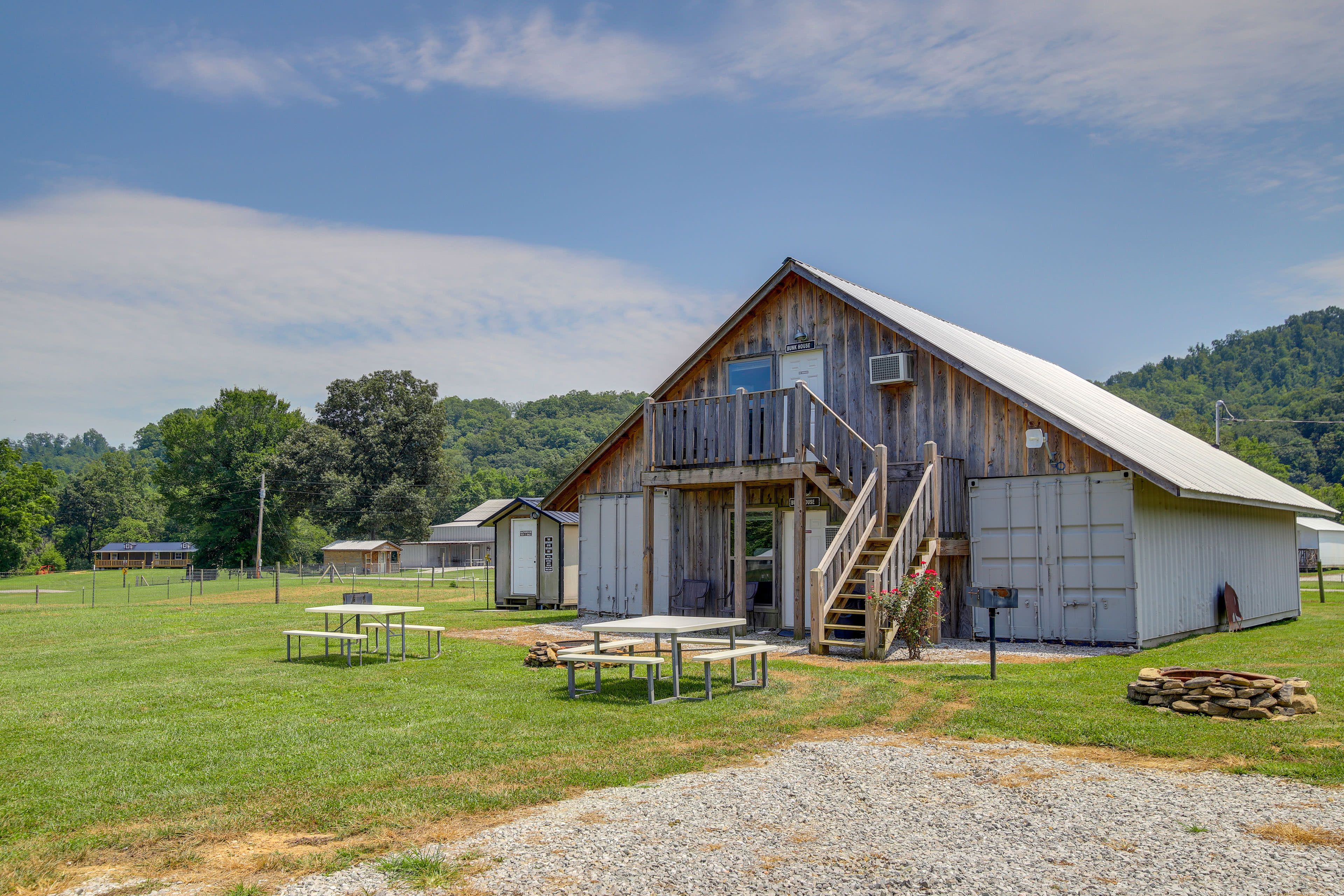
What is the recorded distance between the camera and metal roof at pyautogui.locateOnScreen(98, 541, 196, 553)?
94.3 meters

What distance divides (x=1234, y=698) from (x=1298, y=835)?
357 cm

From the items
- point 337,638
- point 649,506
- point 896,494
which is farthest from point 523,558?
point 896,494

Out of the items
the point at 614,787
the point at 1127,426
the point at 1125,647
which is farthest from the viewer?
the point at 1127,426

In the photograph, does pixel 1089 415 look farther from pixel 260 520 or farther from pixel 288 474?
pixel 288 474

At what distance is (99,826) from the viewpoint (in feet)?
18.7

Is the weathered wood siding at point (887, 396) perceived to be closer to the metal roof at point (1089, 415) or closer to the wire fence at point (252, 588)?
the metal roof at point (1089, 415)

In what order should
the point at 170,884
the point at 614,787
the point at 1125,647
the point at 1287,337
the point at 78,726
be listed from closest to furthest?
the point at 170,884
the point at 614,787
the point at 78,726
the point at 1125,647
the point at 1287,337

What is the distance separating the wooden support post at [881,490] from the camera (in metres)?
14.6

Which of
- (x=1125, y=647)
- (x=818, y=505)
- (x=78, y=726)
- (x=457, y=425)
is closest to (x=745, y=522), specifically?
(x=818, y=505)

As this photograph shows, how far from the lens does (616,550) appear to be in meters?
20.7

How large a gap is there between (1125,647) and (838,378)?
21.4 feet

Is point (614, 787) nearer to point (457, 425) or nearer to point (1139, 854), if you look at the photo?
point (1139, 854)

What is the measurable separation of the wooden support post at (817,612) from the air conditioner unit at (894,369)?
4627mm

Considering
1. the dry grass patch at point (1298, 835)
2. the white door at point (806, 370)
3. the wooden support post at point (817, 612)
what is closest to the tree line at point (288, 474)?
the white door at point (806, 370)
